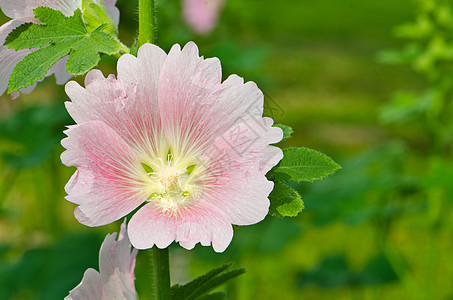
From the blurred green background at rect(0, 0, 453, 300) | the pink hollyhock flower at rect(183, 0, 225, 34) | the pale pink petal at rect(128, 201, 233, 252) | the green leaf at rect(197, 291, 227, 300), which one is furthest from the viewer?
the pink hollyhock flower at rect(183, 0, 225, 34)

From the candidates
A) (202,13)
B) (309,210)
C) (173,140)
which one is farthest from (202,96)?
(202,13)

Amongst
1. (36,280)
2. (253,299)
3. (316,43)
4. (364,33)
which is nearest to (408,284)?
(253,299)

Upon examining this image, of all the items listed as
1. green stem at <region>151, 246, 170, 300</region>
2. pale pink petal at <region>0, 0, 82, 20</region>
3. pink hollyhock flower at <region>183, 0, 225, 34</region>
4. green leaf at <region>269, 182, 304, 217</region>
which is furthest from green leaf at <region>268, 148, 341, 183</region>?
pink hollyhock flower at <region>183, 0, 225, 34</region>

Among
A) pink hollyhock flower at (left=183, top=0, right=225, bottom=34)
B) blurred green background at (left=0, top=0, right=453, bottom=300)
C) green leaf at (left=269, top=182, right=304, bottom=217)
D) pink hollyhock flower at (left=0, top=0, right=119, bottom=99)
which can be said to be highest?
pink hollyhock flower at (left=183, top=0, right=225, bottom=34)

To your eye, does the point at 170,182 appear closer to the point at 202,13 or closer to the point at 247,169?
the point at 247,169

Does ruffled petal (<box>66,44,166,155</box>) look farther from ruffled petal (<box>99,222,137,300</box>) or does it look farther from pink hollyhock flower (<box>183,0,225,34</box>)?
pink hollyhock flower (<box>183,0,225,34</box>)

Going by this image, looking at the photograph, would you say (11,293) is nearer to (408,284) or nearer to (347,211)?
(347,211)
